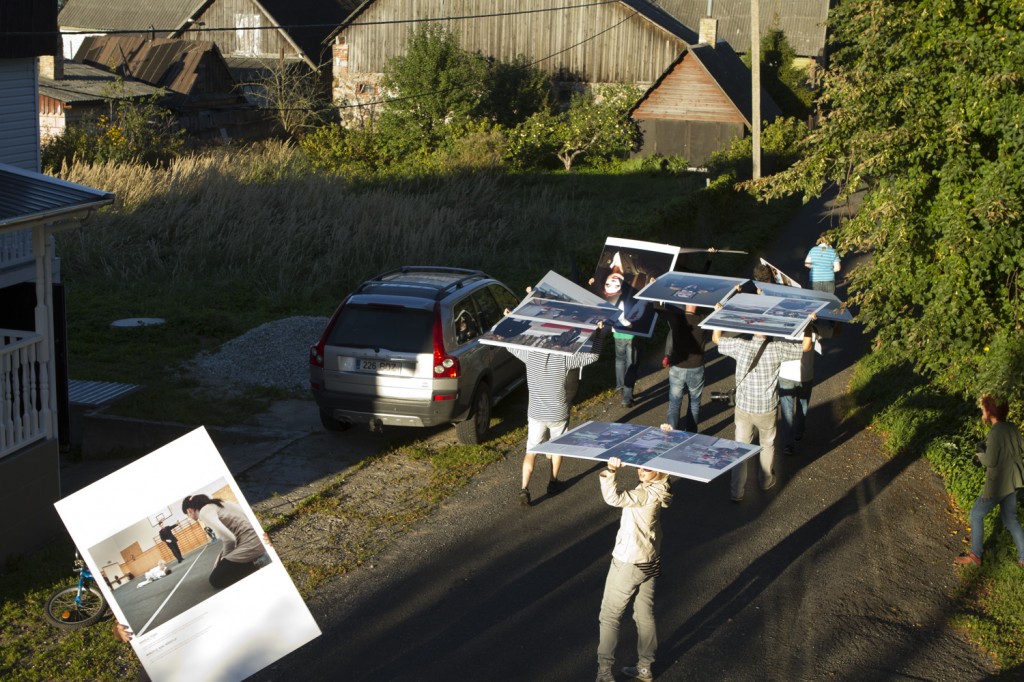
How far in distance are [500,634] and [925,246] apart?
6.33 m

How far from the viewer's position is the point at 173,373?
572 inches

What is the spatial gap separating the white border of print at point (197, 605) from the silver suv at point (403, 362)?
6.07 m

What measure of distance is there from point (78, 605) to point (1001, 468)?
7.46 meters

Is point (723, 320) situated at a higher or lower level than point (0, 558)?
higher

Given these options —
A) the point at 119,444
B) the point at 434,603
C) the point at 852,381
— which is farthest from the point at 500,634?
the point at 852,381

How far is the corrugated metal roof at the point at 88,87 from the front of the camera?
31578mm

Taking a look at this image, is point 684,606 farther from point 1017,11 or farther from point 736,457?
point 1017,11

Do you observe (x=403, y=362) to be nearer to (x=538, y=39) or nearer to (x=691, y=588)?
(x=691, y=588)

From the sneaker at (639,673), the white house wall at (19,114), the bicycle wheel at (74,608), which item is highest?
the white house wall at (19,114)

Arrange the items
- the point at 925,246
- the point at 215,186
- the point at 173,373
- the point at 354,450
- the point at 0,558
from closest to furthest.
→ 1. the point at 0,558
2. the point at 925,246
3. the point at 354,450
4. the point at 173,373
5. the point at 215,186

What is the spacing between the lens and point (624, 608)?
7012mm

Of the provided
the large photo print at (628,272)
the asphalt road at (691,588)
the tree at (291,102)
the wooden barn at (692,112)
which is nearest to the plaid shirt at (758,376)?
the asphalt road at (691,588)

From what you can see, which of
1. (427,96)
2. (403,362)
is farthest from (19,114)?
(427,96)

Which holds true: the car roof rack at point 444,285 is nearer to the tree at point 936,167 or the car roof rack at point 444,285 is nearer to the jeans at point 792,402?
the jeans at point 792,402
